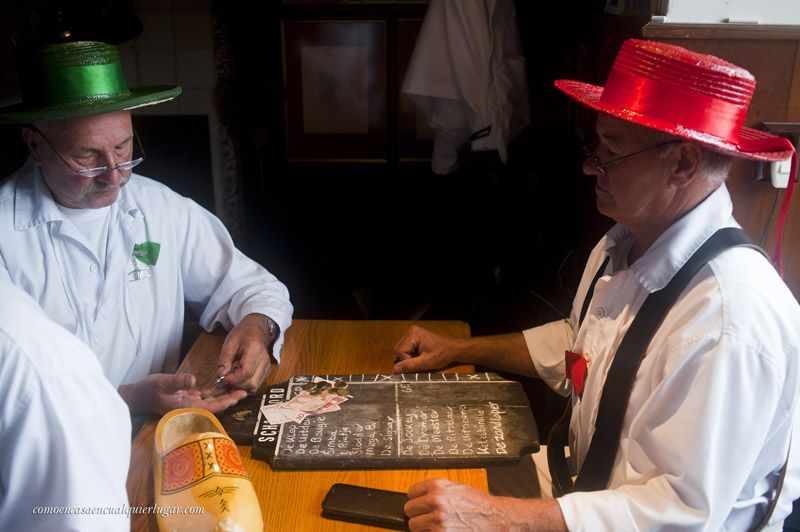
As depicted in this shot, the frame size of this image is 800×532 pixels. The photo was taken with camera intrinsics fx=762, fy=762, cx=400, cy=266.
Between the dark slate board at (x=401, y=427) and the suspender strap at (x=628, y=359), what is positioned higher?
the suspender strap at (x=628, y=359)

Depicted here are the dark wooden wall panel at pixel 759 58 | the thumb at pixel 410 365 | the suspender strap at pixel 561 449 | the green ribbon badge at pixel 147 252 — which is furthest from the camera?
the green ribbon badge at pixel 147 252

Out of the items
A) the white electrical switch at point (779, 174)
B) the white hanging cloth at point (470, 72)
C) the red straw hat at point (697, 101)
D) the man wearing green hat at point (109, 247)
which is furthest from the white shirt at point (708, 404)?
the white hanging cloth at point (470, 72)

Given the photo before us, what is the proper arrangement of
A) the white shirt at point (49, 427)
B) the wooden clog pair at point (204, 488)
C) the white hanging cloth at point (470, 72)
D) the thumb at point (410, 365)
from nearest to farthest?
the white shirt at point (49, 427) < the wooden clog pair at point (204, 488) < the thumb at point (410, 365) < the white hanging cloth at point (470, 72)

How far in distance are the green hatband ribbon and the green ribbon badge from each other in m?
0.45

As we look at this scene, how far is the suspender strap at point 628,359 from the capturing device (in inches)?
62.8

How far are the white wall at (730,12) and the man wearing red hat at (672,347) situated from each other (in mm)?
416

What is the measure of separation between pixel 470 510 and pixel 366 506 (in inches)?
7.9

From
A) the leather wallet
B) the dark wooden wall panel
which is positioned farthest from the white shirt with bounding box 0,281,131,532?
the dark wooden wall panel

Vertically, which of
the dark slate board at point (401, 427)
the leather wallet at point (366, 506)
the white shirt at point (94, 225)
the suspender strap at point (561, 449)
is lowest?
the suspender strap at point (561, 449)

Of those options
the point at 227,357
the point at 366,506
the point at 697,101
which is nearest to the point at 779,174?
the point at 697,101

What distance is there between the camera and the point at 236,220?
4402mm

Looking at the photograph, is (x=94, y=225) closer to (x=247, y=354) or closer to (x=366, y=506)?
(x=247, y=354)

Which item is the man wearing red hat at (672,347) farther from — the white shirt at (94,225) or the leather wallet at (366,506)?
the white shirt at (94,225)

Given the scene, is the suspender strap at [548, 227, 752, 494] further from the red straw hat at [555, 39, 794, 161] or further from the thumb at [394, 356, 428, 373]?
the thumb at [394, 356, 428, 373]
